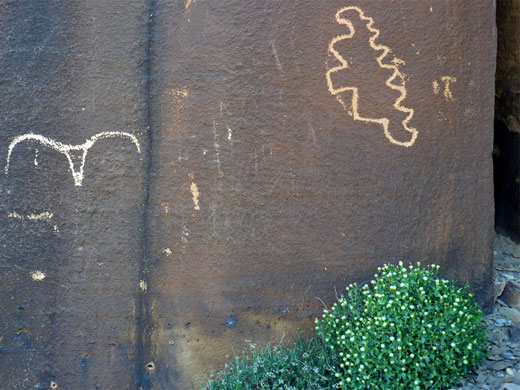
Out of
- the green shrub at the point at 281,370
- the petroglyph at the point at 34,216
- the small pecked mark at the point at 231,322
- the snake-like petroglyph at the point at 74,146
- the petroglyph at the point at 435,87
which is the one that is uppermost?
the petroglyph at the point at 435,87

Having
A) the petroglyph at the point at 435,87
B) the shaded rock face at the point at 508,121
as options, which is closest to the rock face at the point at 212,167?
the petroglyph at the point at 435,87

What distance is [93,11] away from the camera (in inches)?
126

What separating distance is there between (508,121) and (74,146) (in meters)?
2.74

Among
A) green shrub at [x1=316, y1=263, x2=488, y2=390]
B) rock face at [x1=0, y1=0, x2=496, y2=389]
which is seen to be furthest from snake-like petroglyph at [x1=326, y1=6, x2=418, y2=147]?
green shrub at [x1=316, y1=263, x2=488, y2=390]

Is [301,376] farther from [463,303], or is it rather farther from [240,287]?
[463,303]

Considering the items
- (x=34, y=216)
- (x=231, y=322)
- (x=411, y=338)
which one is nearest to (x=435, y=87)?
(x=411, y=338)

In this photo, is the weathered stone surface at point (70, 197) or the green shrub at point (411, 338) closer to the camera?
the green shrub at point (411, 338)

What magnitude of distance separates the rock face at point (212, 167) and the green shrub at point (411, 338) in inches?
13.3

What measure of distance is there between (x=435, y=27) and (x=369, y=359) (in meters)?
1.70

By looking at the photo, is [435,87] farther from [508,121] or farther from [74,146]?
[74,146]

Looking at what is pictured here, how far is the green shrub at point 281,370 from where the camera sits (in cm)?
307

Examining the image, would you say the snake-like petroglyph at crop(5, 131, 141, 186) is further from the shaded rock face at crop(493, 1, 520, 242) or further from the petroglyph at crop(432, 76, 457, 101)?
the shaded rock face at crop(493, 1, 520, 242)

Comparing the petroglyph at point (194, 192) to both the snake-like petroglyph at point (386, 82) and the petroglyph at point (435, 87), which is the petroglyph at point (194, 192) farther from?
the petroglyph at point (435, 87)

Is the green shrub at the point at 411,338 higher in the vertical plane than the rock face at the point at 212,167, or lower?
lower
